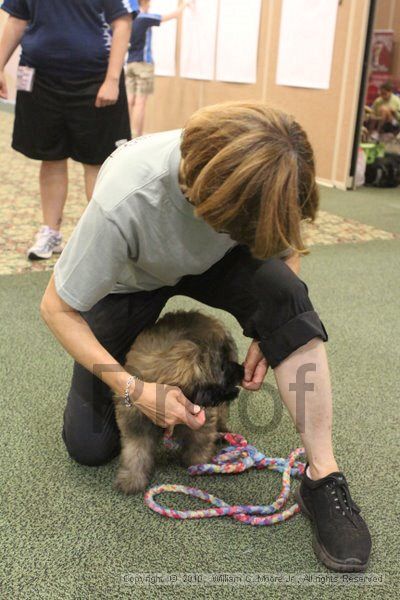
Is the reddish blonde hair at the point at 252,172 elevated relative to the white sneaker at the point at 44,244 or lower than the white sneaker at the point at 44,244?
elevated

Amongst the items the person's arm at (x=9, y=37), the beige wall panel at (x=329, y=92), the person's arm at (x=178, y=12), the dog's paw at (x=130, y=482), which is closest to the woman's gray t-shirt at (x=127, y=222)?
the dog's paw at (x=130, y=482)

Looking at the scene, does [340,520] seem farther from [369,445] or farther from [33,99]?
[33,99]

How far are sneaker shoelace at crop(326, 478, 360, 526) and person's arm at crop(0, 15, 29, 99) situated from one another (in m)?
2.27

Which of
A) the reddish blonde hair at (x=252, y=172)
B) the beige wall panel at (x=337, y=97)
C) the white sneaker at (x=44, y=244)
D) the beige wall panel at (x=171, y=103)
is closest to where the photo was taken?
the reddish blonde hair at (x=252, y=172)

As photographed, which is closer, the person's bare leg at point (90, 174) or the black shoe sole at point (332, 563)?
the black shoe sole at point (332, 563)

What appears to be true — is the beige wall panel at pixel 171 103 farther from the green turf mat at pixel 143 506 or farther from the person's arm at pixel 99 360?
the person's arm at pixel 99 360

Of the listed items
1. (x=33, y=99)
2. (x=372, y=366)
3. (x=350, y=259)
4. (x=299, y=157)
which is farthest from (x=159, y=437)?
(x=350, y=259)

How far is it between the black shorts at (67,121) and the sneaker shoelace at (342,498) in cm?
191

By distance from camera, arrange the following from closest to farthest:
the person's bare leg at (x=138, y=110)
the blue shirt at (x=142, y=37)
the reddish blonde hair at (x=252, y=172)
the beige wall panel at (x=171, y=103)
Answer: the reddish blonde hair at (x=252, y=172) < the blue shirt at (x=142, y=37) < the person's bare leg at (x=138, y=110) < the beige wall panel at (x=171, y=103)

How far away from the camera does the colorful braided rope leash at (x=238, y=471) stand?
1.31 meters

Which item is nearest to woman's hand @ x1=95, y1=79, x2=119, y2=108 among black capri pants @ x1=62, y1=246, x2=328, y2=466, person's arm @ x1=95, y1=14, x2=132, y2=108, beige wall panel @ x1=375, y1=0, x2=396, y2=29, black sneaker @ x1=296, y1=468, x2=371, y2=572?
person's arm @ x1=95, y1=14, x2=132, y2=108

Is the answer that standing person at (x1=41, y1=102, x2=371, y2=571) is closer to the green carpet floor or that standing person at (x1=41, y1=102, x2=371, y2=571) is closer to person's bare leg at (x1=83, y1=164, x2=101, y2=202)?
the green carpet floor

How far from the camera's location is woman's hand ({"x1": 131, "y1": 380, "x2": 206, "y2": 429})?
1.19 m

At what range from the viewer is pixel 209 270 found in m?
1.45
